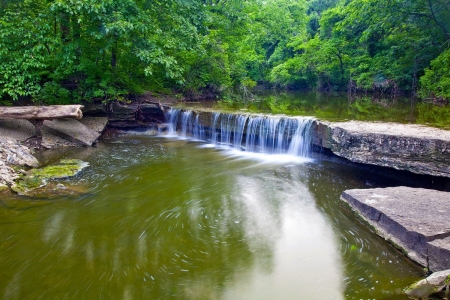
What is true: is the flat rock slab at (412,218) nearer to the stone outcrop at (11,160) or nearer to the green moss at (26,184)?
the green moss at (26,184)

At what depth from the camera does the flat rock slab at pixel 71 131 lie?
991 centimetres

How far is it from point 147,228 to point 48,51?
8692 mm

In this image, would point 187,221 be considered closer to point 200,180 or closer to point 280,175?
point 200,180

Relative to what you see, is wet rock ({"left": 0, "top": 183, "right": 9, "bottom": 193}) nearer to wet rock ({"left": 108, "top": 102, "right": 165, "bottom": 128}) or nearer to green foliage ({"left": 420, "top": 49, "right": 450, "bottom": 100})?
wet rock ({"left": 108, "top": 102, "right": 165, "bottom": 128})

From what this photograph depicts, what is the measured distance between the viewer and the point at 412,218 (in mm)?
4102

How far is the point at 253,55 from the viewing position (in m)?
30.4

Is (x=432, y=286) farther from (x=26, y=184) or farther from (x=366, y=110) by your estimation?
(x=366, y=110)

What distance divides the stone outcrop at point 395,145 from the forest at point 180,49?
6050mm

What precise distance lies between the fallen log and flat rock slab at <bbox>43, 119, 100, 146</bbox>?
123cm

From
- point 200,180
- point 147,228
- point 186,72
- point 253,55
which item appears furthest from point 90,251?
point 253,55

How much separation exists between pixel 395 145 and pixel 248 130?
4726 mm

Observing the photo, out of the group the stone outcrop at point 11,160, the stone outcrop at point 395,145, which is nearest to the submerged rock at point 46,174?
the stone outcrop at point 11,160

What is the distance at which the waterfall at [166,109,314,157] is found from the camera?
8.89m

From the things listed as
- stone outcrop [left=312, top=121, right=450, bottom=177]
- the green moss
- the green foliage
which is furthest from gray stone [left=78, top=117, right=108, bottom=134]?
the green foliage
